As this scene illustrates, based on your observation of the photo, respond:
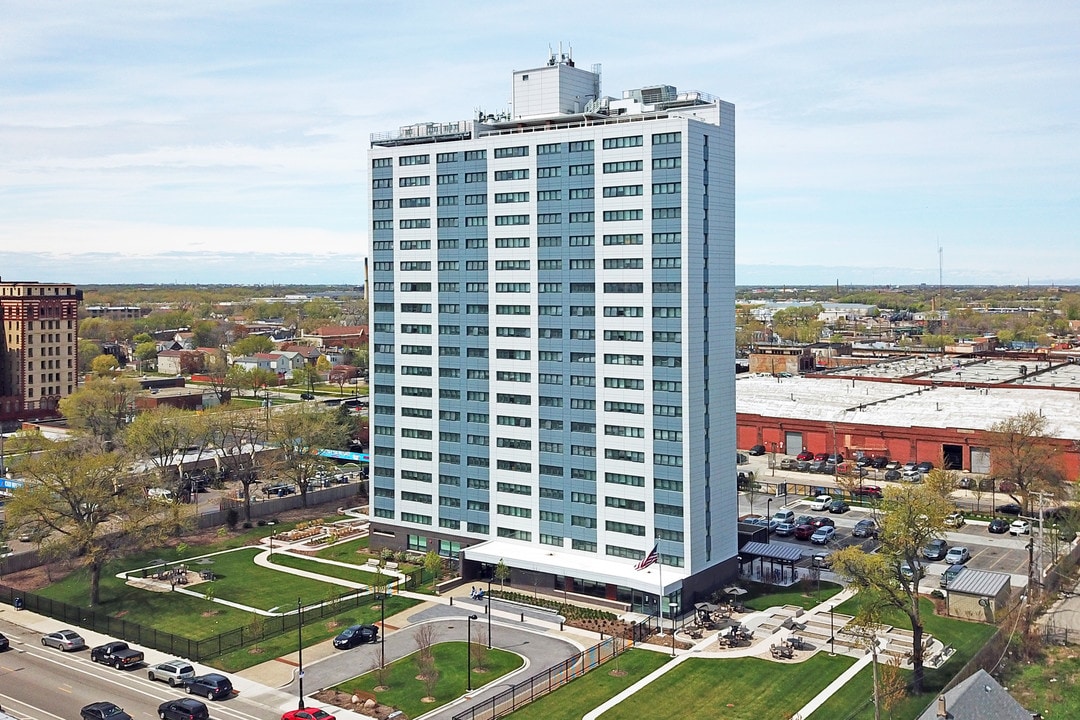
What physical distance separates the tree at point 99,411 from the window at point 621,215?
268ft

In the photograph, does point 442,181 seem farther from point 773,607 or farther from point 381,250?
point 773,607

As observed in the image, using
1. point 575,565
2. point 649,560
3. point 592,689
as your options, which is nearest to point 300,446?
point 575,565

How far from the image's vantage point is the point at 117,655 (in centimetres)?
6931

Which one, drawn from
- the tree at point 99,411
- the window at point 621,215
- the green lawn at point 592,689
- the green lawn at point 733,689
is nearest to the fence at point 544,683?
the green lawn at point 592,689

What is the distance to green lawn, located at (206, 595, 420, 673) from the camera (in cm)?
6981

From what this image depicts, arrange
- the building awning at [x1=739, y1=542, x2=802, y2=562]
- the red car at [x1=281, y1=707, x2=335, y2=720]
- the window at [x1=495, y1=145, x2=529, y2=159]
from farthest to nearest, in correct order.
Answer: the window at [x1=495, y1=145, x2=529, y2=159] < the building awning at [x1=739, y1=542, x2=802, y2=562] < the red car at [x1=281, y1=707, x2=335, y2=720]

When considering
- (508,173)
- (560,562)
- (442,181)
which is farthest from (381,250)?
(560,562)

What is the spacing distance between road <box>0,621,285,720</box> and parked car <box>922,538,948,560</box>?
205 ft

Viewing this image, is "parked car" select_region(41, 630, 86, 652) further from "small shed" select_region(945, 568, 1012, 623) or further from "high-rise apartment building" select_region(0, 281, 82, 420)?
"high-rise apartment building" select_region(0, 281, 82, 420)

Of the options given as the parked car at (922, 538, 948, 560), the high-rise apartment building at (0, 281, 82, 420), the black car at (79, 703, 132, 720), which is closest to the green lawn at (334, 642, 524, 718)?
the black car at (79, 703, 132, 720)

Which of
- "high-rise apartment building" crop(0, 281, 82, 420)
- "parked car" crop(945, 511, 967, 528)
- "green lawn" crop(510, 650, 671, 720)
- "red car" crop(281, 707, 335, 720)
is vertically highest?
"high-rise apartment building" crop(0, 281, 82, 420)

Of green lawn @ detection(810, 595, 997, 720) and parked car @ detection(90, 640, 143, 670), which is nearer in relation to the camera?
green lawn @ detection(810, 595, 997, 720)

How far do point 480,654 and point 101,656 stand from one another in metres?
26.9

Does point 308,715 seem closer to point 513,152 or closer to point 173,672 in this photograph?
point 173,672
